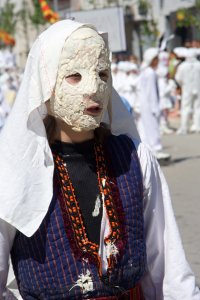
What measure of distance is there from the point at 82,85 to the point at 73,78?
0.13 feet

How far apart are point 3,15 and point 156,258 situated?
47954 mm

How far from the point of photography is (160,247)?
3.18 meters

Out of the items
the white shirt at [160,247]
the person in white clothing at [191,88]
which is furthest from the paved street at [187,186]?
the white shirt at [160,247]

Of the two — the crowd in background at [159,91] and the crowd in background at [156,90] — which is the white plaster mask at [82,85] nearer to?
the crowd in background at [156,90]

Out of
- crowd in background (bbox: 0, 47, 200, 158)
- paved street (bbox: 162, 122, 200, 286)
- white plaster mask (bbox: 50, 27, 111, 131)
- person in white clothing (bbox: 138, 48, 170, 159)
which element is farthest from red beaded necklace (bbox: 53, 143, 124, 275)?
person in white clothing (bbox: 138, 48, 170, 159)

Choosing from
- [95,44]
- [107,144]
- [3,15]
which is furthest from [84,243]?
[3,15]

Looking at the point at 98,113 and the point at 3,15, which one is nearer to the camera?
the point at 98,113

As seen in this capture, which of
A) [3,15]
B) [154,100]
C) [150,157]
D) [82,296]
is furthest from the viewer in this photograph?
[3,15]

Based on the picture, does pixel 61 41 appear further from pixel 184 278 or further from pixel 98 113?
pixel 184 278

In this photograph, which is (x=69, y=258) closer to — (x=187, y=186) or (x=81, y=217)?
(x=81, y=217)

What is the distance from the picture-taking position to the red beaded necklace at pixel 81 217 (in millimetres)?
2990

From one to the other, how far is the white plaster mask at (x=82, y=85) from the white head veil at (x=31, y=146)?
0.04m

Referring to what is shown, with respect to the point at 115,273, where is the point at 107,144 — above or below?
above

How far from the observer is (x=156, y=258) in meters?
3.19
